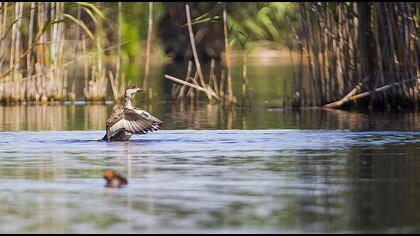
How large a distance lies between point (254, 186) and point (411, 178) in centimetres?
142

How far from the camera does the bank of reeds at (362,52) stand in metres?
18.8

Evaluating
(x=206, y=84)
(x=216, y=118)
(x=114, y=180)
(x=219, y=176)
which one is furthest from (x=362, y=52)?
(x=114, y=180)

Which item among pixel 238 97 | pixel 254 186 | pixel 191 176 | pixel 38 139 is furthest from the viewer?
pixel 238 97

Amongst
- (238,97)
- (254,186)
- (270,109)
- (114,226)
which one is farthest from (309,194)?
(238,97)

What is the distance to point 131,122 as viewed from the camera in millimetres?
14461

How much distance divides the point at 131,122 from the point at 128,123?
38 mm

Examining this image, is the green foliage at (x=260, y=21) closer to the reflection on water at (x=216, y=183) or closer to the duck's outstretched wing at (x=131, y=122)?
the reflection on water at (x=216, y=183)

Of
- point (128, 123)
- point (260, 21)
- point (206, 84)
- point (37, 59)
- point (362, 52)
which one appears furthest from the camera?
point (260, 21)

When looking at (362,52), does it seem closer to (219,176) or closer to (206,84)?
(206,84)

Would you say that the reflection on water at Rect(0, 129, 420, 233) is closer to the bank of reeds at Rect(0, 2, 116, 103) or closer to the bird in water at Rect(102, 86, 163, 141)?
the bird in water at Rect(102, 86, 163, 141)

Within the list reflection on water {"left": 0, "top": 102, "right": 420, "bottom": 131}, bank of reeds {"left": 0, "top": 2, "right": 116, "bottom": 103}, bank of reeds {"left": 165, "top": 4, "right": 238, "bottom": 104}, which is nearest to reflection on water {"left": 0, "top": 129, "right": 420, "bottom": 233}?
reflection on water {"left": 0, "top": 102, "right": 420, "bottom": 131}

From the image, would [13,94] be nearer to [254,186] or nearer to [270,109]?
[270,109]

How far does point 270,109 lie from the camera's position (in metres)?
21.1

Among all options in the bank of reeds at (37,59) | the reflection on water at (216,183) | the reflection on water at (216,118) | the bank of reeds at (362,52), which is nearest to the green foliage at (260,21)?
the bank of reeds at (37,59)
